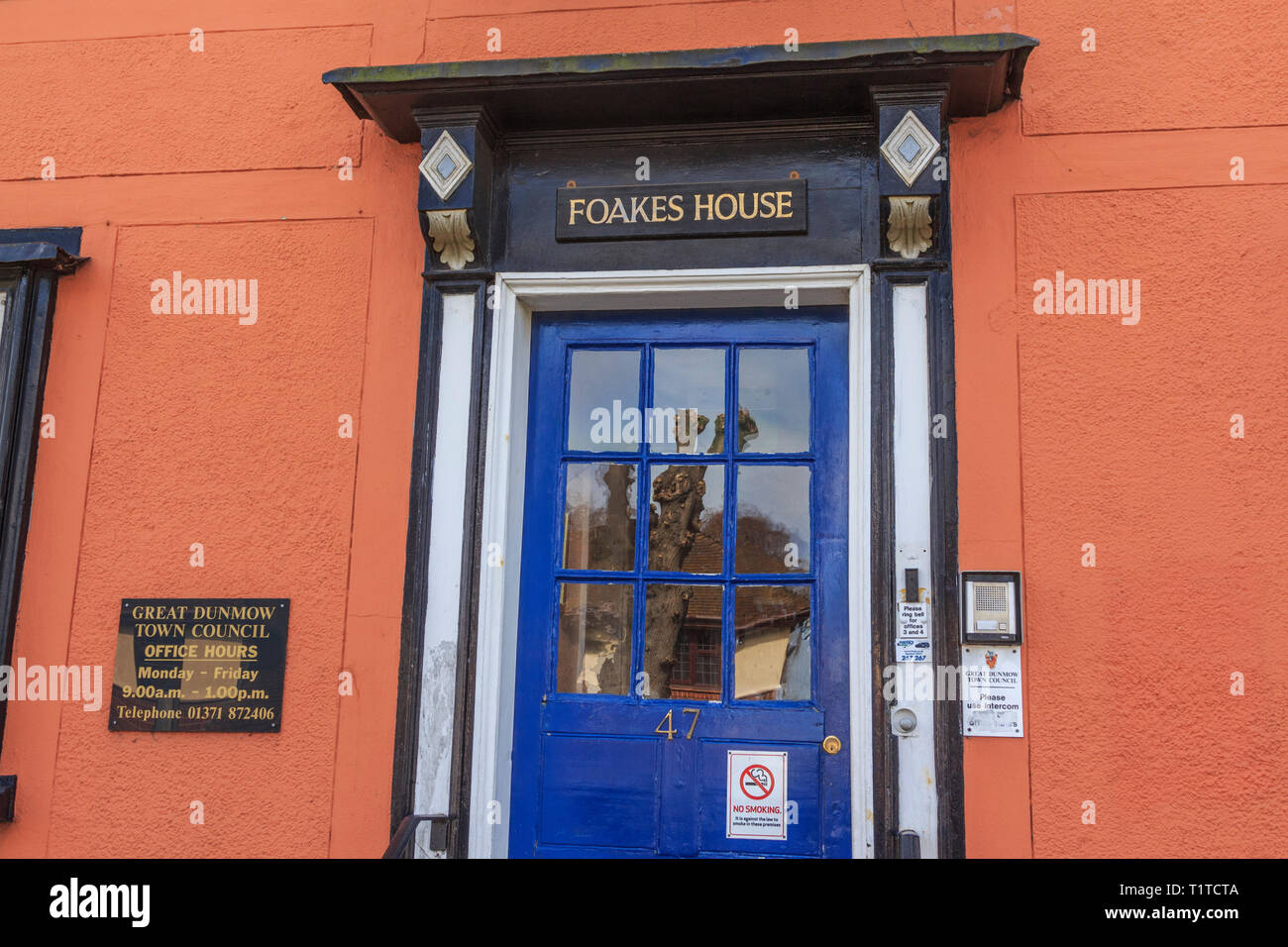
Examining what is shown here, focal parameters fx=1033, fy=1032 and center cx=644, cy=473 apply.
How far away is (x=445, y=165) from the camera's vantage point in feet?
11.5

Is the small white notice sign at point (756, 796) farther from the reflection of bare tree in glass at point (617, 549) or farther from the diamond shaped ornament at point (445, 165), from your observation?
the diamond shaped ornament at point (445, 165)

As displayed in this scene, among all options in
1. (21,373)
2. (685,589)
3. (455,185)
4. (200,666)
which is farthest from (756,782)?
(21,373)

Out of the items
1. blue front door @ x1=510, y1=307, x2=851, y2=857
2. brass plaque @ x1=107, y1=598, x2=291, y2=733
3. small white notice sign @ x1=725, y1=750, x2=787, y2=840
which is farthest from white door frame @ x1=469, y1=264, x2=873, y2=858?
brass plaque @ x1=107, y1=598, x2=291, y2=733

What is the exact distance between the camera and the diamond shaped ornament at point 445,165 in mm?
3482

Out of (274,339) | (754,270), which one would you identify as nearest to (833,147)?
(754,270)

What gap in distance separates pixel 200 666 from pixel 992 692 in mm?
2600

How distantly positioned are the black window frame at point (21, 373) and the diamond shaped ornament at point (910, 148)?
292cm

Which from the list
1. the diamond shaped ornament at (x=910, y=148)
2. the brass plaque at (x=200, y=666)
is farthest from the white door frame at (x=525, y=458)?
the brass plaque at (x=200, y=666)

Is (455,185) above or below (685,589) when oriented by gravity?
above

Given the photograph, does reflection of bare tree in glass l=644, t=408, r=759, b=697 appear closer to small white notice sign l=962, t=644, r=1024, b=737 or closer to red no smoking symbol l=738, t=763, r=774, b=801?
red no smoking symbol l=738, t=763, r=774, b=801

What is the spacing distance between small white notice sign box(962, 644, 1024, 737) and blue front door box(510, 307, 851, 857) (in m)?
0.39

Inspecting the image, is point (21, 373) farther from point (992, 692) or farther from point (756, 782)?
point (992, 692)

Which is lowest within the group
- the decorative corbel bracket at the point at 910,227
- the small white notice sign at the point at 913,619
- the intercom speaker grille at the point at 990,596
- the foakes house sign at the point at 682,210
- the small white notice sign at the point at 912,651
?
the small white notice sign at the point at 912,651

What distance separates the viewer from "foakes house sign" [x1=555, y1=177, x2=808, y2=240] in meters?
3.47
